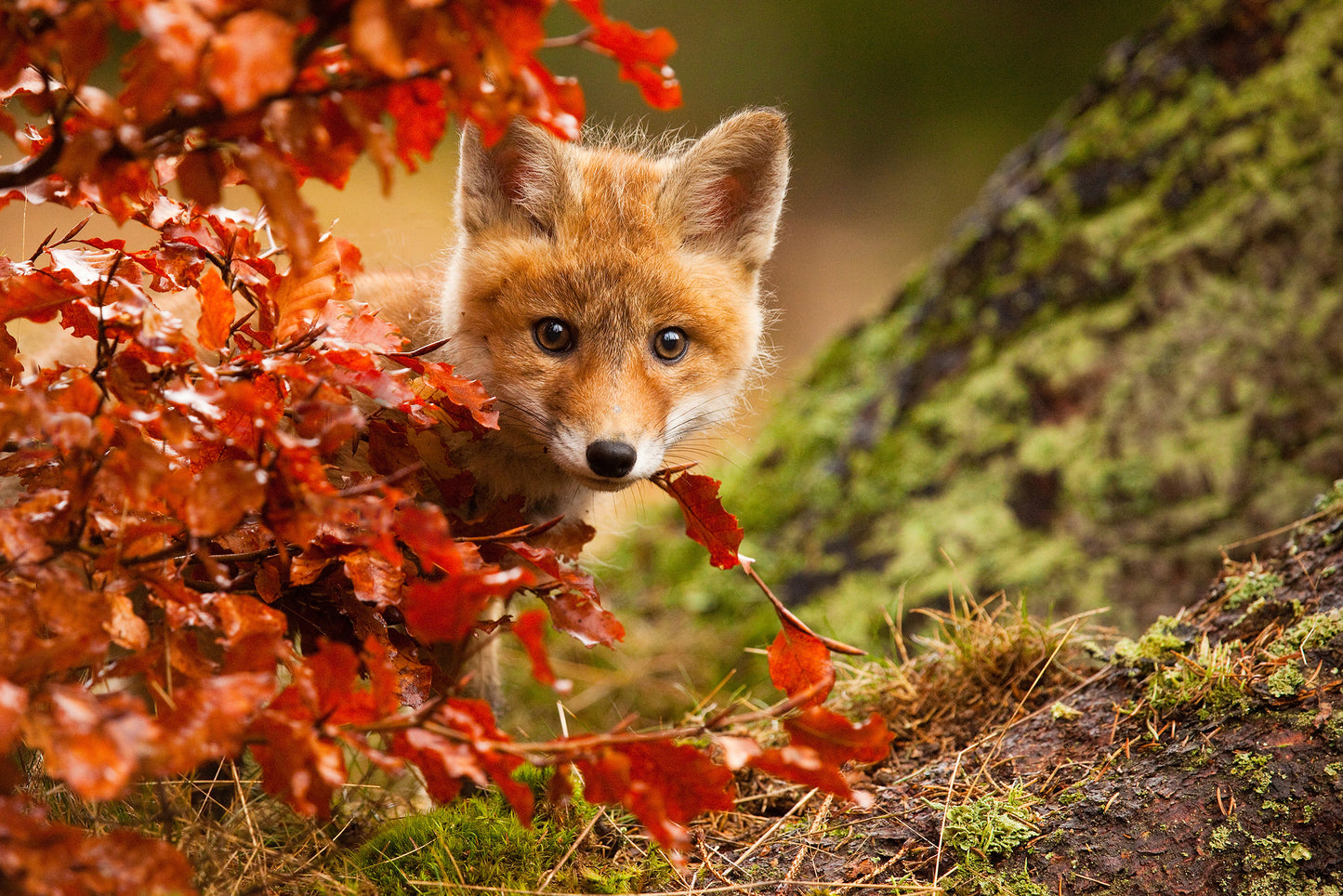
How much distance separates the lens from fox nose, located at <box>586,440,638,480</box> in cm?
200

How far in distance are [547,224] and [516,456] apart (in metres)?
0.58

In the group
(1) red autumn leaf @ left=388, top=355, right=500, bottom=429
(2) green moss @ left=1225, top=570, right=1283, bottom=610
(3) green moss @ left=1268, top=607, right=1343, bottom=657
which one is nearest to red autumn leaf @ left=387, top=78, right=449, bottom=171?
(1) red autumn leaf @ left=388, top=355, right=500, bottom=429

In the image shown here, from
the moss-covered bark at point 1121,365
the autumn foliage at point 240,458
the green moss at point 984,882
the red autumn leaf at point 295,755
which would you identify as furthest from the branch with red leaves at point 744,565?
the moss-covered bark at point 1121,365

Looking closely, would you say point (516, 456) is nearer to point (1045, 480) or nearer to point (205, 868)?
point (205, 868)

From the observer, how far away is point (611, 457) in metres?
2.00

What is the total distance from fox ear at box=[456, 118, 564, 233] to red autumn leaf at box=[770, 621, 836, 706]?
3.97 ft

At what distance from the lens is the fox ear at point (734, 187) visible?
7.91 feet

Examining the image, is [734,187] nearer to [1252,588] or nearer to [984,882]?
[1252,588]

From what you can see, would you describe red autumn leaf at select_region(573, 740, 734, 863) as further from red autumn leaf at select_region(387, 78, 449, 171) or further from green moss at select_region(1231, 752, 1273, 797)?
green moss at select_region(1231, 752, 1273, 797)

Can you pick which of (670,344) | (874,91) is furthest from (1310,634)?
(874,91)

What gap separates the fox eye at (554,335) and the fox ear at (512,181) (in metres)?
0.28

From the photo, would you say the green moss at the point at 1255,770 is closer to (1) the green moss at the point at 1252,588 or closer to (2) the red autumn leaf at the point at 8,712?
(1) the green moss at the point at 1252,588

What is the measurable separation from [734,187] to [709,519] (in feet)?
3.57

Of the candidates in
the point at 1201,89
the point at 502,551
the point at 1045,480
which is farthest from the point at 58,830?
the point at 1201,89
